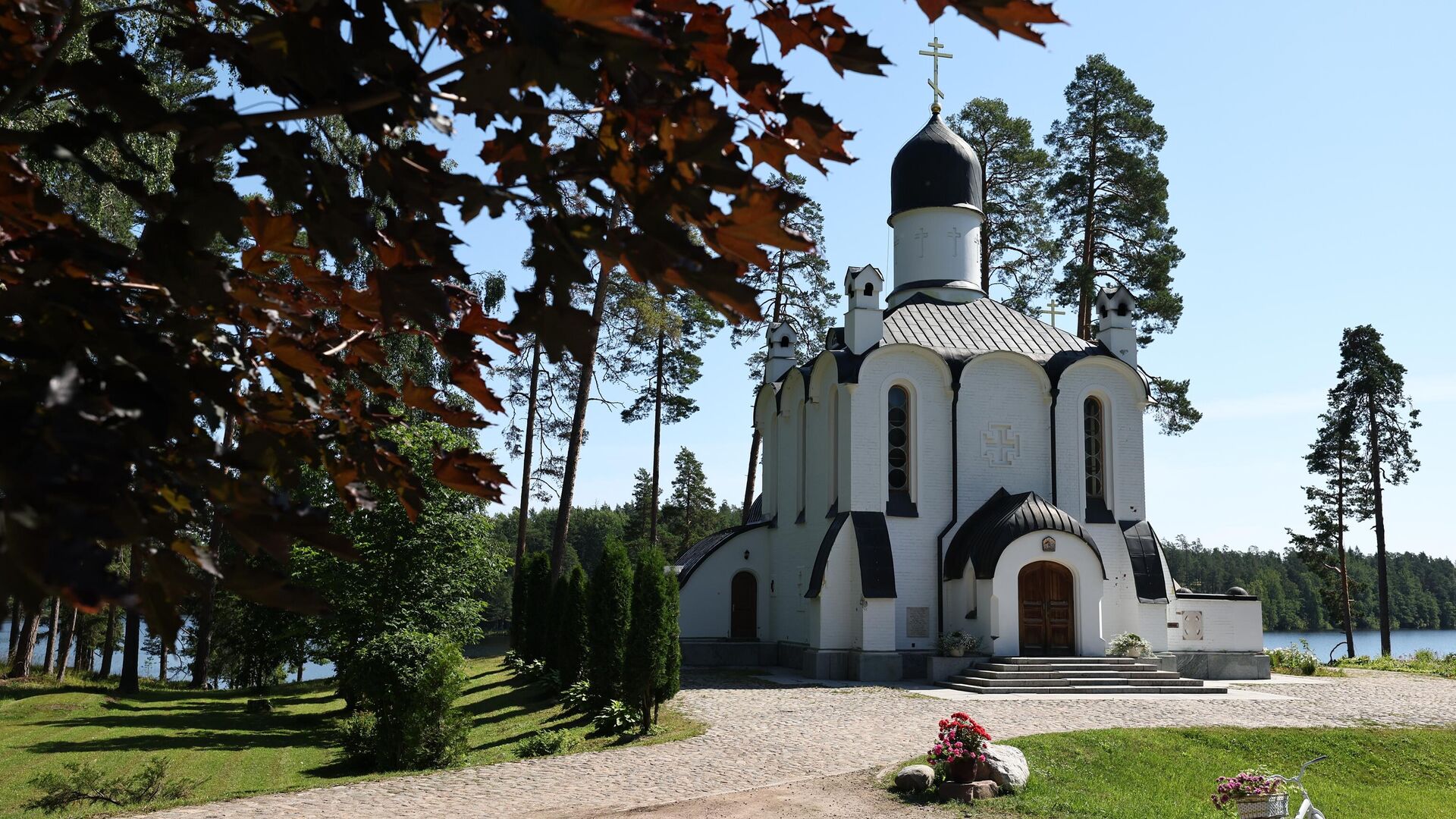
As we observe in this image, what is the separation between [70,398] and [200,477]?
0.52 m

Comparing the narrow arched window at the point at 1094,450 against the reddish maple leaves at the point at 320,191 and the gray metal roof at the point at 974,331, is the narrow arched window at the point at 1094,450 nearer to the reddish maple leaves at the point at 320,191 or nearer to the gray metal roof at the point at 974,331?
the gray metal roof at the point at 974,331

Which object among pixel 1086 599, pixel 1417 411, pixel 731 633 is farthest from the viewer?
pixel 1417 411

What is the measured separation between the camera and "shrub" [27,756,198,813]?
1066 centimetres

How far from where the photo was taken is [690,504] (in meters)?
54.2

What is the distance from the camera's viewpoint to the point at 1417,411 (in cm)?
3872

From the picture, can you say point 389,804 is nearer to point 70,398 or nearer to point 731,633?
point 70,398

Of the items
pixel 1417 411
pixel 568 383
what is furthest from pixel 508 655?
pixel 1417 411

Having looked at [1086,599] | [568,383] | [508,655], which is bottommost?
[508,655]

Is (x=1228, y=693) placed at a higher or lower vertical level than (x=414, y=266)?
lower

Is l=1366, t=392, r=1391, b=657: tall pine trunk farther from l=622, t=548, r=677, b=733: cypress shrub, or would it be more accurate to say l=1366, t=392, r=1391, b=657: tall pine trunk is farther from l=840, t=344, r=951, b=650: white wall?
l=622, t=548, r=677, b=733: cypress shrub

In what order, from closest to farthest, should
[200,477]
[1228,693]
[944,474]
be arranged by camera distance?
[200,477] → [1228,693] → [944,474]

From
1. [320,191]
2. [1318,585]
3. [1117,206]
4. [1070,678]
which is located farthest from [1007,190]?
[1318,585]

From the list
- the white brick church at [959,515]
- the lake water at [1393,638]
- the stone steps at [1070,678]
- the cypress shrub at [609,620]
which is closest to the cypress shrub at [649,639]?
the cypress shrub at [609,620]

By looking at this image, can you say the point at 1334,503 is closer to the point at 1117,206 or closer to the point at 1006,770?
the point at 1117,206
